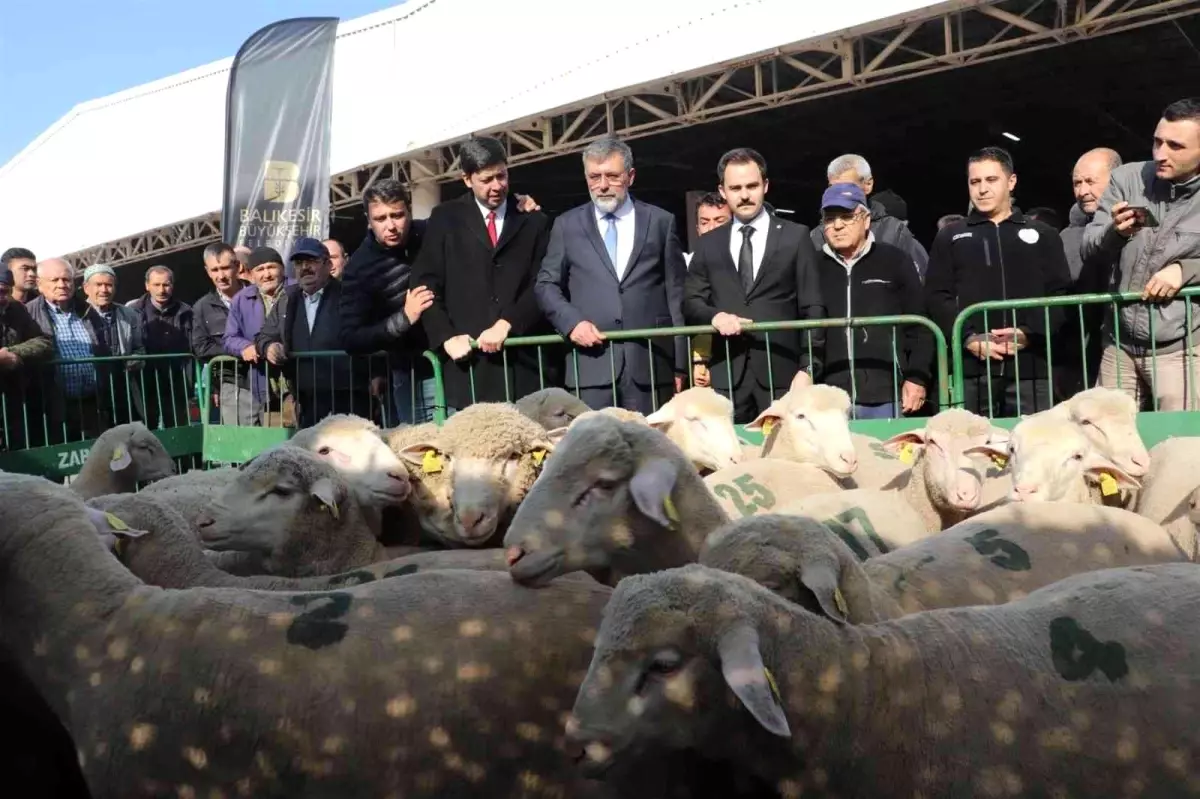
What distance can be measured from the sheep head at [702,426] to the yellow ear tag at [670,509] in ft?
6.27

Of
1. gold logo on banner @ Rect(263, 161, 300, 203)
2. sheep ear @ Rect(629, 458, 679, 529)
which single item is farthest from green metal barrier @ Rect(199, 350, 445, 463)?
sheep ear @ Rect(629, 458, 679, 529)

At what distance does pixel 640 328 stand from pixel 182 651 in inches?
137

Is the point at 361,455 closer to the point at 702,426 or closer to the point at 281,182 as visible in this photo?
the point at 702,426

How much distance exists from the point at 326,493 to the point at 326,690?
1.36 m

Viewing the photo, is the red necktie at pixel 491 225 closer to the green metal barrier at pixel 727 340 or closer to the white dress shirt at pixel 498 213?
the white dress shirt at pixel 498 213

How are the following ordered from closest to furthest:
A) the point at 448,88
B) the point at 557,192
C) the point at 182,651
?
the point at 182,651 < the point at 448,88 < the point at 557,192

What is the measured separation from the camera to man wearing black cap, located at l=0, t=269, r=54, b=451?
277 inches

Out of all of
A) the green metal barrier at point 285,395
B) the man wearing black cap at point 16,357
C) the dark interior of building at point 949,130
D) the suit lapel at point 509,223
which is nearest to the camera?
the suit lapel at point 509,223

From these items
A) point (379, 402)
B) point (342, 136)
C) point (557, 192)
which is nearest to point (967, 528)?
point (379, 402)

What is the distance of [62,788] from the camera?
2922mm

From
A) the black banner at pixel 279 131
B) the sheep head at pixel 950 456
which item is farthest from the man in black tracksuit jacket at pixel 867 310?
the black banner at pixel 279 131

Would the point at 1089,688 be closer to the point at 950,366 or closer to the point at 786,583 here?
the point at 786,583

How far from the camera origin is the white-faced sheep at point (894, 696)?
2.37 m

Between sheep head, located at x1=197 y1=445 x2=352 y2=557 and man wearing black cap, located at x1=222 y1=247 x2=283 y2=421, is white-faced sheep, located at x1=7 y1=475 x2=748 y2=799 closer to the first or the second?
sheep head, located at x1=197 y1=445 x2=352 y2=557
